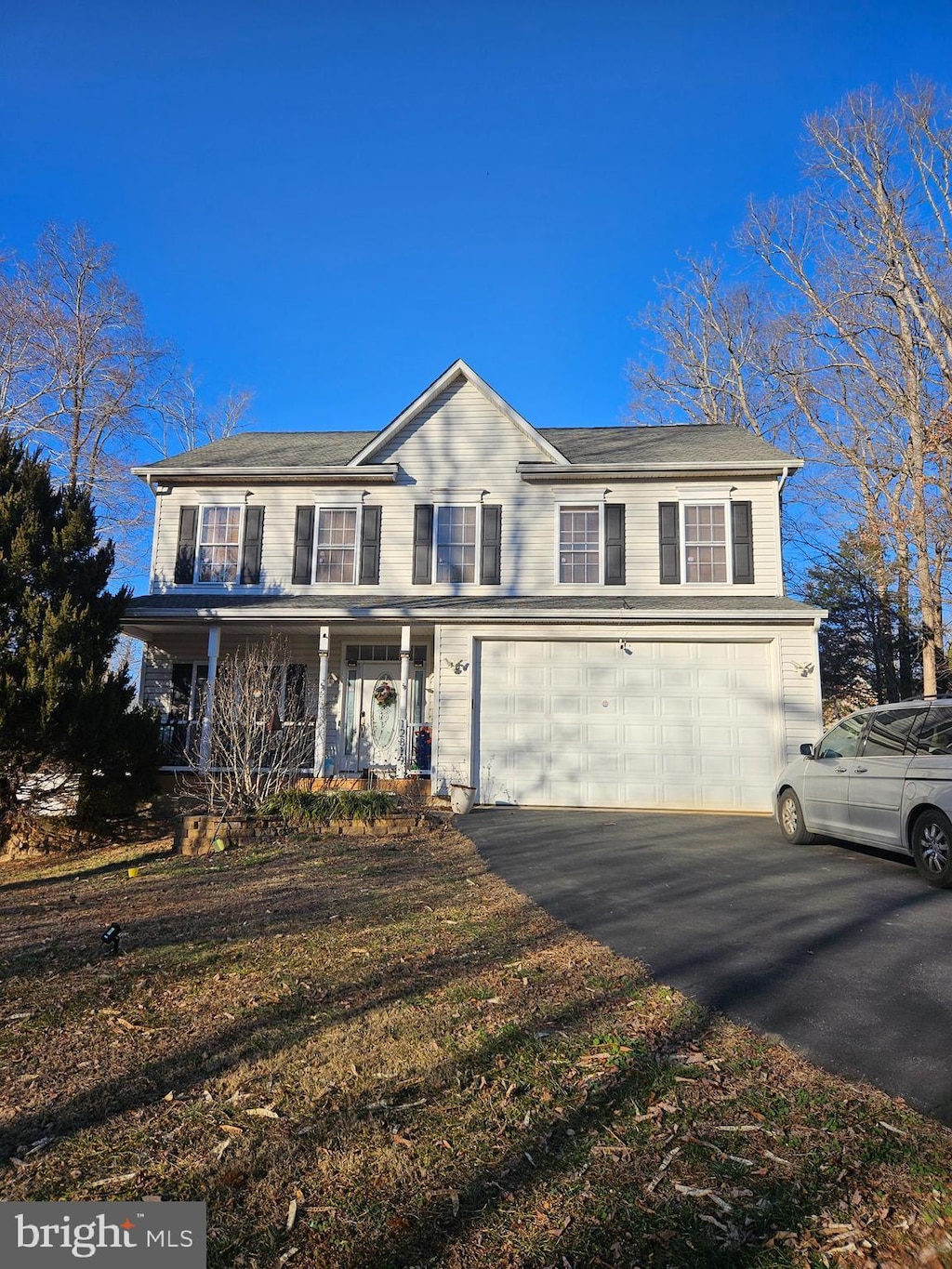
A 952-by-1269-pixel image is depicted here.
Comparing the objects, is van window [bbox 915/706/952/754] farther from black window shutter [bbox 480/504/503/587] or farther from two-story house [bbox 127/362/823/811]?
black window shutter [bbox 480/504/503/587]

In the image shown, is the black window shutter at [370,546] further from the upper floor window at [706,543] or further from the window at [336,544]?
the upper floor window at [706,543]

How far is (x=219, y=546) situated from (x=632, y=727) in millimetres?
8563

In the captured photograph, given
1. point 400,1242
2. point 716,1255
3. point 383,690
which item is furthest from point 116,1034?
point 383,690

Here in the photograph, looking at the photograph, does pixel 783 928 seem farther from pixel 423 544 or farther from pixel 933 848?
pixel 423 544

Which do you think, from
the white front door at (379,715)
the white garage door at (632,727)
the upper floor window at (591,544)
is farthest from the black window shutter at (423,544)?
the white garage door at (632,727)

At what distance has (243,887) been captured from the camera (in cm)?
688

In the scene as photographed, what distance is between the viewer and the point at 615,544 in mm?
14102

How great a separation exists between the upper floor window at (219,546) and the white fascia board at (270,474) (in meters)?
0.56

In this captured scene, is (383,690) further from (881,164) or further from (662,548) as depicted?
(881,164)

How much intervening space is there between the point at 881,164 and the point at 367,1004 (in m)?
22.3

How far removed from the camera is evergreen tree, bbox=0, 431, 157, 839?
9906 mm

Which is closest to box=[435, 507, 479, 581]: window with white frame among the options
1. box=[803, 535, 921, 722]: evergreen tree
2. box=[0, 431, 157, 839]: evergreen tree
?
box=[0, 431, 157, 839]: evergreen tree

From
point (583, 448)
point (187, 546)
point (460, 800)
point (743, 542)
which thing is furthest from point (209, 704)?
point (743, 542)

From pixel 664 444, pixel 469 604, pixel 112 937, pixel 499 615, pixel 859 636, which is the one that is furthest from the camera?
pixel 859 636
